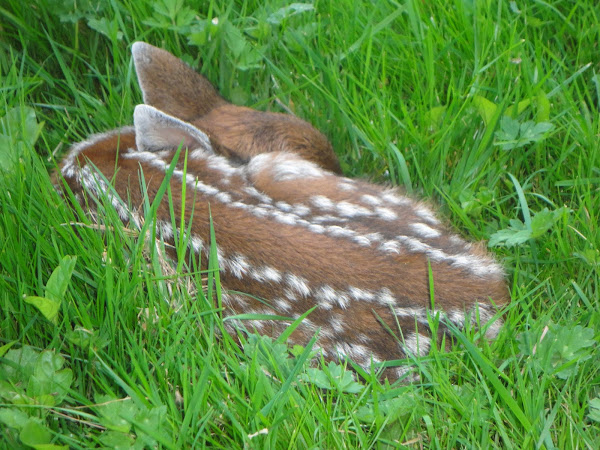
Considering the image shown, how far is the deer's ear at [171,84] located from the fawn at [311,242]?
34 cm

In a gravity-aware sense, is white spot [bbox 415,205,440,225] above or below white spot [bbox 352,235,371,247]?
above

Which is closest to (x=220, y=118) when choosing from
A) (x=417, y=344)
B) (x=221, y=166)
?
(x=221, y=166)

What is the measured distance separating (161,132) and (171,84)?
441mm

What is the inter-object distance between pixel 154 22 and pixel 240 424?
Answer: 7.88 feet

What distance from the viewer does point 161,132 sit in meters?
3.49

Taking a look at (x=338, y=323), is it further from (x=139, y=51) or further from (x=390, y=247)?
(x=139, y=51)

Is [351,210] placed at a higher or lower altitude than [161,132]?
lower

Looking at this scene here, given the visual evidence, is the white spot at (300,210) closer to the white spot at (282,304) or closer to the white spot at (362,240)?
the white spot at (362,240)


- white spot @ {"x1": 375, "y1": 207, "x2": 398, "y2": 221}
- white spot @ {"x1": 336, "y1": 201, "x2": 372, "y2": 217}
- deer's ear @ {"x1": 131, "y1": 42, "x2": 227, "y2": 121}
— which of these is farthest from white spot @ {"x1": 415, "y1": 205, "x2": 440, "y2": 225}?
deer's ear @ {"x1": 131, "y1": 42, "x2": 227, "y2": 121}

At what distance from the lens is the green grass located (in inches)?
98.3

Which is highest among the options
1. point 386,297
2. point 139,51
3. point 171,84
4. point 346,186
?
point 139,51

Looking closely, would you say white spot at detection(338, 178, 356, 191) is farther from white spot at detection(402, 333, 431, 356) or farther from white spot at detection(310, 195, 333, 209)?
white spot at detection(402, 333, 431, 356)

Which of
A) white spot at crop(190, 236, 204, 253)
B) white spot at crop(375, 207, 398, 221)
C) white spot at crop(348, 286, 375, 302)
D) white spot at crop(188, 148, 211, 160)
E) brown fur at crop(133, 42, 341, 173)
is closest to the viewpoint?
white spot at crop(348, 286, 375, 302)

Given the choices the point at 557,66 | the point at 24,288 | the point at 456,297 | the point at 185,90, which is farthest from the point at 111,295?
the point at 557,66
